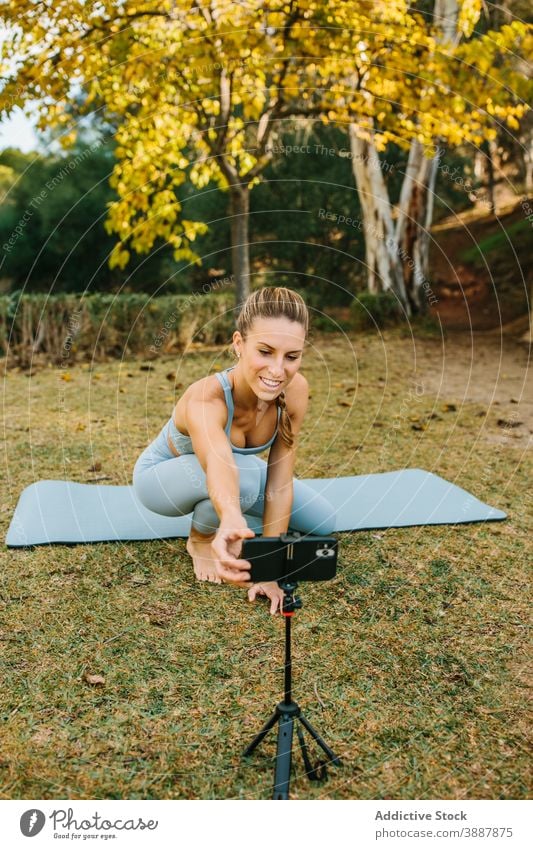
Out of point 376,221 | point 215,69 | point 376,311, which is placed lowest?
point 376,311

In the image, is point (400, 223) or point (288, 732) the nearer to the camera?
point (288, 732)

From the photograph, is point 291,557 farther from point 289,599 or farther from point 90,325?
point 90,325

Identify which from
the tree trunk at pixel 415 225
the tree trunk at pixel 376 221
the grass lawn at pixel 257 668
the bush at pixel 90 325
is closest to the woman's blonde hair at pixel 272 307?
the grass lawn at pixel 257 668

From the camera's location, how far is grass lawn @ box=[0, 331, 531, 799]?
2.24 m

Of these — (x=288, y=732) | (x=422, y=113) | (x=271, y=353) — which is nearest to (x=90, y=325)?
(x=422, y=113)

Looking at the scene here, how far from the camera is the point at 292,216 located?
44.7 ft

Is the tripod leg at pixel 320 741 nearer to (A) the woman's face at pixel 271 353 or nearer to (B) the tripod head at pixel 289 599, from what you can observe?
(B) the tripod head at pixel 289 599

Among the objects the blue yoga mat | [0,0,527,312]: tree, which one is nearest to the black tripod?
the blue yoga mat

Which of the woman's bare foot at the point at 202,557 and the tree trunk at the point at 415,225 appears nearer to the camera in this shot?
the woman's bare foot at the point at 202,557

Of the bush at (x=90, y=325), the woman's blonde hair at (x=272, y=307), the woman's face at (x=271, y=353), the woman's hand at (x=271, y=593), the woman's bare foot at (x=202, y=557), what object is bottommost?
the woman's hand at (x=271, y=593)

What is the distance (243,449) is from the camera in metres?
3.44

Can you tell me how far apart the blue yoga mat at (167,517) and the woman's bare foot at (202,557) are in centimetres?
29

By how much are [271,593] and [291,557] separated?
49.6 inches

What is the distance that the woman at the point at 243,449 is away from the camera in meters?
2.70
